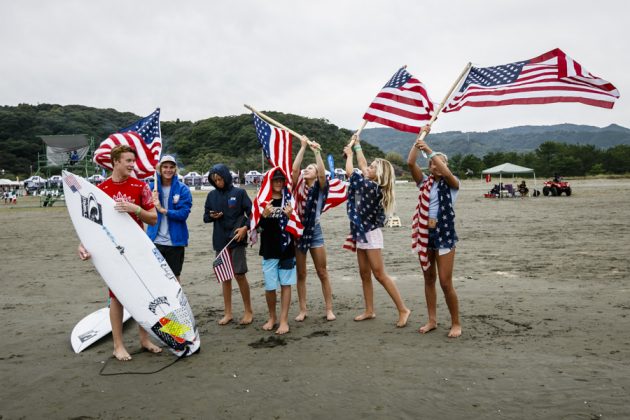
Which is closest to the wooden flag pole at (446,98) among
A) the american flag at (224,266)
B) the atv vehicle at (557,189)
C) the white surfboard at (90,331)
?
the american flag at (224,266)

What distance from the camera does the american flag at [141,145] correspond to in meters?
5.46

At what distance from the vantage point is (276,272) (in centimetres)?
564

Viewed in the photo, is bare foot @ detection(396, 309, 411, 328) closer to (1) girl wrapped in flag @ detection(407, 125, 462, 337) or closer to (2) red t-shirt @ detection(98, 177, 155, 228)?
(1) girl wrapped in flag @ detection(407, 125, 462, 337)

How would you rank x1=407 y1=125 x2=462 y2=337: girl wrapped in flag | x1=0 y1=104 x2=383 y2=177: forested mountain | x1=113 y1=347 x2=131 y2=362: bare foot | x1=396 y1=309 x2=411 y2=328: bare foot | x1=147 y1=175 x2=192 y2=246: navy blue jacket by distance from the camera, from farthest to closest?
x1=0 y1=104 x2=383 y2=177: forested mountain < x1=396 y1=309 x2=411 y2=328: bare foot < x1=147 y1=175 x2=192 y2=246: navy blue jacket < x1=407 y1=125 x2=462 y2=337: girl wrapped in flag < x1=113 y1=347 x2=131 y2=362: bare foot

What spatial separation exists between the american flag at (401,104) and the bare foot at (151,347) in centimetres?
391

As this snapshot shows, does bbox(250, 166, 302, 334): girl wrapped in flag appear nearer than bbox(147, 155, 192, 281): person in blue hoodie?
No

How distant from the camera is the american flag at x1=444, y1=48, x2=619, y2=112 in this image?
561 centimetres

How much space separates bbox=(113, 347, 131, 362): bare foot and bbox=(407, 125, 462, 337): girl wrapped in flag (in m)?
3.12

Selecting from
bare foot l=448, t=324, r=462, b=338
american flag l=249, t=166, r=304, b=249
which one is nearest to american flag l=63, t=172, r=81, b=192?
american flag l=249, t=166, r=304, b=249

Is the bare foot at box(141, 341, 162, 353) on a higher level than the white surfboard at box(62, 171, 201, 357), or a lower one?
lower

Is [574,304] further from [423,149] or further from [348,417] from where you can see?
[348,417]

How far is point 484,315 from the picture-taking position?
588 cm

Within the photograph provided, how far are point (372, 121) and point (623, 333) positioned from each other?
3.84 m

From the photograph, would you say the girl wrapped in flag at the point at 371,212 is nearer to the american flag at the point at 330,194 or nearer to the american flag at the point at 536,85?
the american flag at the point at 330,194
